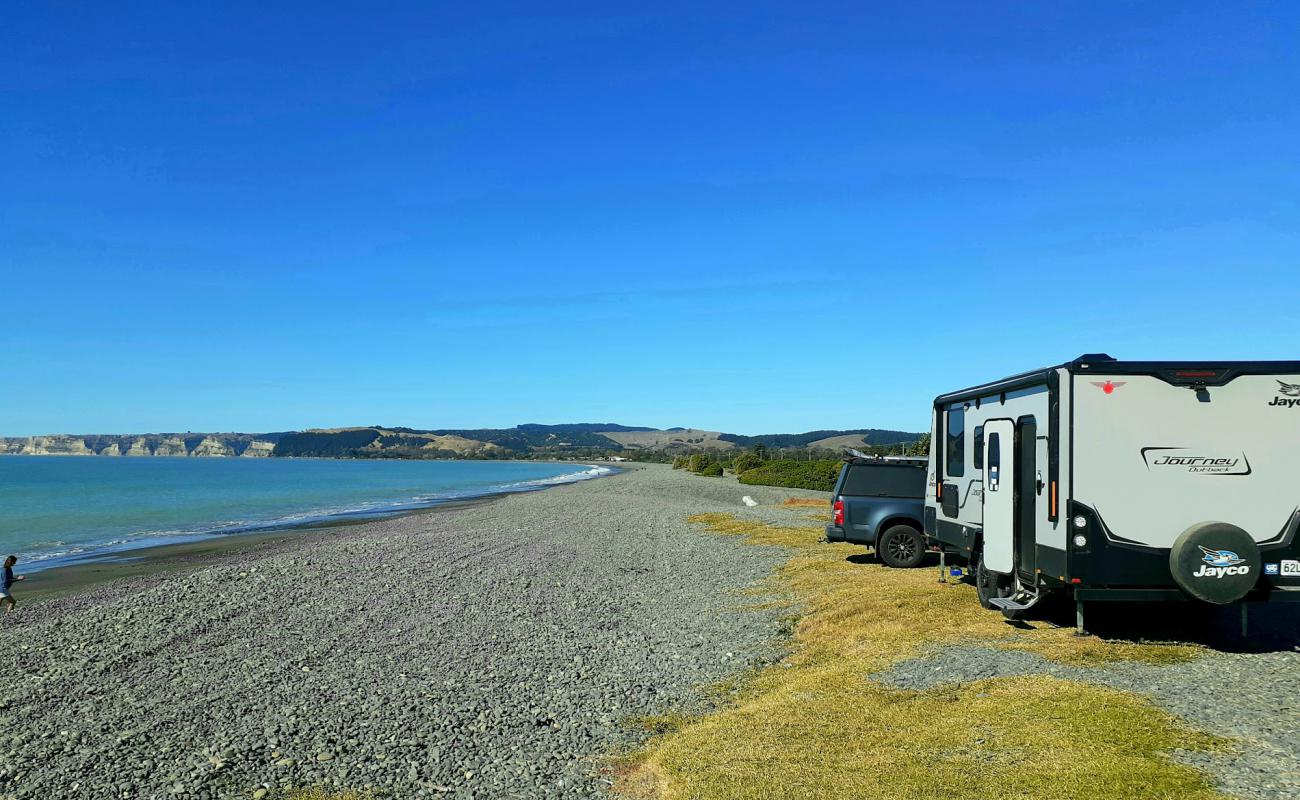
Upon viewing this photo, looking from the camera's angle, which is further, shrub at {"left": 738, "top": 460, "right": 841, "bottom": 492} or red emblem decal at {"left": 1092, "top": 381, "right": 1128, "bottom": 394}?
shrub at {"left": 738, "top": 460, "right": 841, "bottom": 492}

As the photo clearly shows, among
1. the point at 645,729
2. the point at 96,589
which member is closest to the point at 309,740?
the point at 645,729

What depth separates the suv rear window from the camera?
56.3 feet

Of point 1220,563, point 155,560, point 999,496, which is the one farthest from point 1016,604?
point 155,560

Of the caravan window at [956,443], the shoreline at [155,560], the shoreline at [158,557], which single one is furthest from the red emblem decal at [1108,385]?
the shoreline at [158,557]

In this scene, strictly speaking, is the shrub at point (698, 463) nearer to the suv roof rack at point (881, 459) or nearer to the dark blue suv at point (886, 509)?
the suv roof rack at point (881, 459)

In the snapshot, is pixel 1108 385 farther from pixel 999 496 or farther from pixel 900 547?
pixel 900 547

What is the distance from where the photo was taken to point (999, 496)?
1048cm

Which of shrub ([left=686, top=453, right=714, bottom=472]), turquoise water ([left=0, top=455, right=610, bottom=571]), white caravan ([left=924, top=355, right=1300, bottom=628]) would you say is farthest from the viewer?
shrub ([left=686, top=453, right=714, bottom=472])

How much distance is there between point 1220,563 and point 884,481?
29.6 ft

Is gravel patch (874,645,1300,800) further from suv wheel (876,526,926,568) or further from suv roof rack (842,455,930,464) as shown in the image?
suv roof rack (842,455,930,464)

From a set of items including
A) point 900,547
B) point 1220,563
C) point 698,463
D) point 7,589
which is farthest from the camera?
point 698,463

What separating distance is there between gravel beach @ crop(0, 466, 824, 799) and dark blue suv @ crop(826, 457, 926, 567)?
2.14 meters

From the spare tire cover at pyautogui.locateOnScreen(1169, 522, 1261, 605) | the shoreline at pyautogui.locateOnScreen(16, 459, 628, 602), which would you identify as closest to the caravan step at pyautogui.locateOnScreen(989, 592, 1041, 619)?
the spare tire cover at pyautogui.locateOnScreen(1169, 522, 1261, 605)

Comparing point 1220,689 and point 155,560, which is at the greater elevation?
point 1220,689
